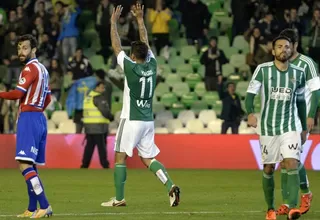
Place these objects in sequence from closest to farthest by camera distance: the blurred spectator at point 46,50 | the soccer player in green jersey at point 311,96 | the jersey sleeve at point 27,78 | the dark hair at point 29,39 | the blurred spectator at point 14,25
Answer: the jersey sleeve at point 27,78 → the soccer player in green jersey at point 311,96 → the dark hair at point 29,39 → the blurred spectator at point 14,25 → the blurred spectator at point 46,50

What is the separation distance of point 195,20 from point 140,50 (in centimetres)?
1430

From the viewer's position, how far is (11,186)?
16.9 m

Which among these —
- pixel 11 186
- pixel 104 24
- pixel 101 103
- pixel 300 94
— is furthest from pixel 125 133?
pixel 104 24

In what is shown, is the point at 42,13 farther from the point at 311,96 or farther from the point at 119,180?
the point at 311,96

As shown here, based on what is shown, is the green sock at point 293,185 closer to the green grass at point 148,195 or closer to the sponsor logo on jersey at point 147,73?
the green grass at point 148,195

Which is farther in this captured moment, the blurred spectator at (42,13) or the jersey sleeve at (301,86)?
the blurred spectator at (42,13)

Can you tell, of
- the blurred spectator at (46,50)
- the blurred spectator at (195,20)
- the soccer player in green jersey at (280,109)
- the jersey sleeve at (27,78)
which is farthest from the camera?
the blurred spectator at (195,20)

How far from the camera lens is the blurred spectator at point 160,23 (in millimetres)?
26844

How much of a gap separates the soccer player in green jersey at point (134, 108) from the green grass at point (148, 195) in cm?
35

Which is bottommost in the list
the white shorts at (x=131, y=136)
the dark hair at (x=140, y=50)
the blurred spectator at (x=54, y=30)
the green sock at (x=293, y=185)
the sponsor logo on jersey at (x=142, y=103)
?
the green sock at (x=293, y=185)

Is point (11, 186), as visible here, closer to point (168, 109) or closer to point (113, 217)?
point (113, 217)

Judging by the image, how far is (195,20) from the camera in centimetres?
2700

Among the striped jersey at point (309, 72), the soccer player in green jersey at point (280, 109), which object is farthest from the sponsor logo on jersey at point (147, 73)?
the soccer player in green jersey at point (280, 109)

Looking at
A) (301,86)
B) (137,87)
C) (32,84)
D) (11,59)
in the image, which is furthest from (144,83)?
(11,59)
